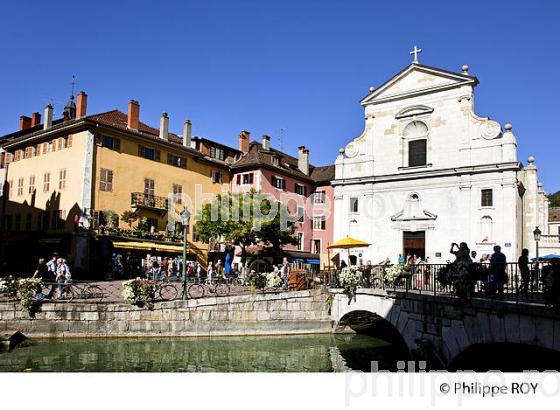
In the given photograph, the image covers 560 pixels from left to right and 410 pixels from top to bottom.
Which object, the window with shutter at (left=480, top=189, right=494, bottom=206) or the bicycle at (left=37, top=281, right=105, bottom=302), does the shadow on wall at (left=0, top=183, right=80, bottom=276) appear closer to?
the bicycle at (left=37, top=281, right=105, bottom=302)

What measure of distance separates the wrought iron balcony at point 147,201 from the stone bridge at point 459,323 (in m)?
20.0

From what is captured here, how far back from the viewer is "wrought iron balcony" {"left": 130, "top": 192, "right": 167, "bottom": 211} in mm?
34500

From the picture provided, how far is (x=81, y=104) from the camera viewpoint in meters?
34.2

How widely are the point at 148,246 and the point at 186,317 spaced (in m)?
13.9

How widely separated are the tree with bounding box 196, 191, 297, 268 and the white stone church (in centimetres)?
537

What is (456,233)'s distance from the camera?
32.0 m

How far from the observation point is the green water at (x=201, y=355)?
15.4 m

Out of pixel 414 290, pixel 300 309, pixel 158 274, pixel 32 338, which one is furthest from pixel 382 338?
pixel 32 338

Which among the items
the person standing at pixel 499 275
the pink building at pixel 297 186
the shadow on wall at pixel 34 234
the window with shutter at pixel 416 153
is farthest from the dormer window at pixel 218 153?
the person standing at pixel 499 275

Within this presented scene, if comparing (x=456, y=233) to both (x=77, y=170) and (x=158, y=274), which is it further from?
(x=77, y=170)

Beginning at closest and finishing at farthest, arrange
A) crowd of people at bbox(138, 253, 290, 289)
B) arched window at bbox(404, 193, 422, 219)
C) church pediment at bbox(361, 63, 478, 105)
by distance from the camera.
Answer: crowd of people at bbox(138, 253, 290, 289)
church pediment at bbox(361, 63, 478, 105)
arched window at bbox(404, 193, 422, 219)

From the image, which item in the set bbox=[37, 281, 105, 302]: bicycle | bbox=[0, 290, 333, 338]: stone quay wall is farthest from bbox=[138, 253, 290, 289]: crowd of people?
bbox=[37, 281, 105, 302]: bicycle

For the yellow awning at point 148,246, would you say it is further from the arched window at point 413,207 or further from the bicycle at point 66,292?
the arched window at point 413,207

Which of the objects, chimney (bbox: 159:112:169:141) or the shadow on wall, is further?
chimney (bbox: 159:112:169:141)
